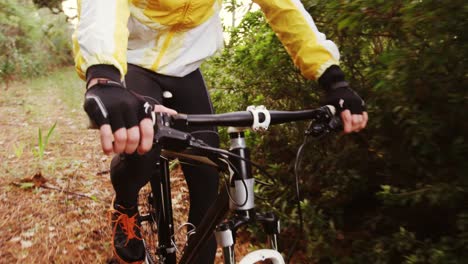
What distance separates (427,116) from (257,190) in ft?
6.14

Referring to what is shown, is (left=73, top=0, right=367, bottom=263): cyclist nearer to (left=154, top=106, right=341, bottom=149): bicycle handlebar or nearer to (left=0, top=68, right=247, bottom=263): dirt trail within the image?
(left=154, top=106, right=341, bottom=149): bicycle handlebar

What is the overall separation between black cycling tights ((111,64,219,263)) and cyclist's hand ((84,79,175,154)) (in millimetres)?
723

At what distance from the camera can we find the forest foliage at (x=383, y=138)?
204cm

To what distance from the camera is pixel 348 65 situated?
9.66ft

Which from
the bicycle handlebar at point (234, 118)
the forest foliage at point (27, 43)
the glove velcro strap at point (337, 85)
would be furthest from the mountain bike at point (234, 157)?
the forest foliage at point (27, 43)

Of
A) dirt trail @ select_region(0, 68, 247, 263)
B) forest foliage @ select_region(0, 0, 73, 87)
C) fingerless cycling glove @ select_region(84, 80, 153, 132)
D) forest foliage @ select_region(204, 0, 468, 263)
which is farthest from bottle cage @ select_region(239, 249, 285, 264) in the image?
forest foliage @ select_region(0, 0, 73, 87)

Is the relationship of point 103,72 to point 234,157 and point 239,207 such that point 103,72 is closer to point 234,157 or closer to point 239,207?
point 234,157

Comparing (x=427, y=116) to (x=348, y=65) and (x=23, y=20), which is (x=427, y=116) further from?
(x=23, y=20)

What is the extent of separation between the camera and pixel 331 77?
6.30 feet

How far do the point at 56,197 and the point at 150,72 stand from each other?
319cm

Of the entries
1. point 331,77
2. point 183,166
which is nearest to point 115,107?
point 331,77

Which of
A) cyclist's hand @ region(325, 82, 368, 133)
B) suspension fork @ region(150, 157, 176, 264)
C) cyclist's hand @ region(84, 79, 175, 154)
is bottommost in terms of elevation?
suspension fork @ region(150, 157, 176, 264)

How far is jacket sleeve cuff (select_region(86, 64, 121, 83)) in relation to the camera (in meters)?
1.35

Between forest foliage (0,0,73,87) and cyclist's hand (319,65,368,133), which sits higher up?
cyclist's hand (319,65,368,133)
